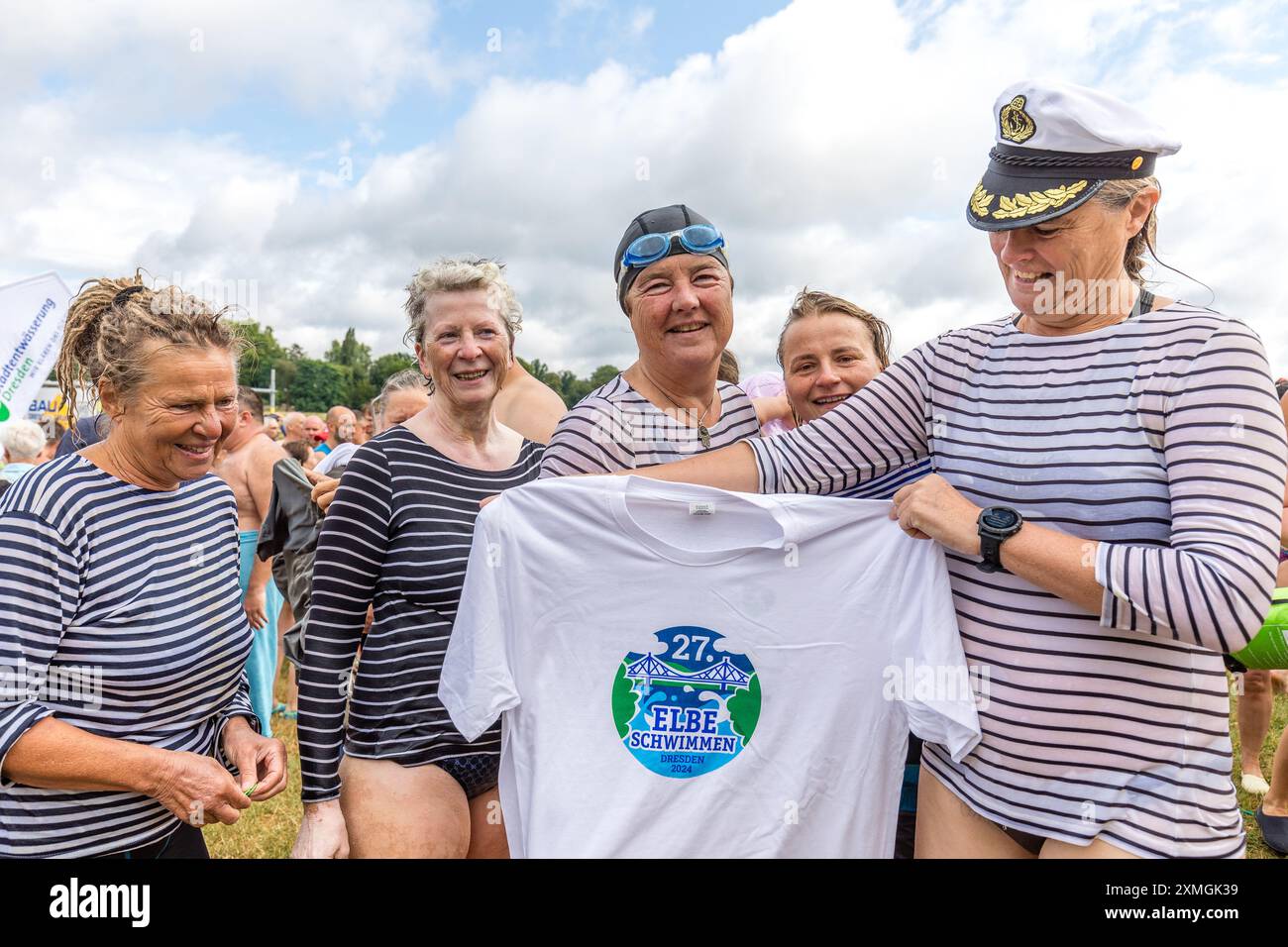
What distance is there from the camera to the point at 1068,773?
1.62 meters

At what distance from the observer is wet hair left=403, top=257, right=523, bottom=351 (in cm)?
252

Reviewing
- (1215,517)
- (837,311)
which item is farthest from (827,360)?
(1215,517)

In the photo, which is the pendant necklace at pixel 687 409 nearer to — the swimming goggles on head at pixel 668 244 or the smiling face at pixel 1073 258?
the swimming goggles on head at pixel 668 244

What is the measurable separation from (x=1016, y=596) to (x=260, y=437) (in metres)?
5.27

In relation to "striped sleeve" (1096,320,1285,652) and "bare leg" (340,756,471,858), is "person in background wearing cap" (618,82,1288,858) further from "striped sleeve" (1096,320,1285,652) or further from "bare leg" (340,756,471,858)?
"bare leg" (340,756,471,858)

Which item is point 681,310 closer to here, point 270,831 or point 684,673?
point 684,673

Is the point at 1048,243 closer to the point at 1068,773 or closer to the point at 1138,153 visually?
the point at 1138,153

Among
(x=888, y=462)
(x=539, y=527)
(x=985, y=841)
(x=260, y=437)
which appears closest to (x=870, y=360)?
(x=888, y=462)

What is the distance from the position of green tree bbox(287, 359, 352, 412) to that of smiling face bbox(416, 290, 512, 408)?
10992cm

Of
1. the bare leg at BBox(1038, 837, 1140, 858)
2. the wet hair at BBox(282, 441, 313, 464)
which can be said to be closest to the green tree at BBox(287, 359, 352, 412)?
the wet hair at BBox(282, 441, 313, 464)

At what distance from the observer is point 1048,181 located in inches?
65.2

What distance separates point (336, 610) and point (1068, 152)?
6.16 feet
